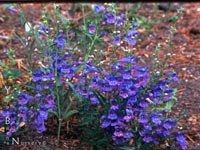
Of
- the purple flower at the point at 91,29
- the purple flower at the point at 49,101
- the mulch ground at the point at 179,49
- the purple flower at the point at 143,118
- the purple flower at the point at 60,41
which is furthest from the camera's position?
the mulch ground at the point at 179,49

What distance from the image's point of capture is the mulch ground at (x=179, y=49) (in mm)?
3193

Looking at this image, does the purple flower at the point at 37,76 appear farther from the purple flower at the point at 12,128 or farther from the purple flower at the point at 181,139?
the purple flower at the point at 181,139

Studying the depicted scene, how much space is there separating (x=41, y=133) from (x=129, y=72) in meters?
0.69

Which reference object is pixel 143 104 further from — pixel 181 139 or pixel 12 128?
pixel 12 128

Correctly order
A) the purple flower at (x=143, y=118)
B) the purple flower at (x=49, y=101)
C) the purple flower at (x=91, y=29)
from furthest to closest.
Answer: the purple flower at (x=91, y=29) → the purple flower at (x=49, y=101) → the purple flower at (x=143, y=118)

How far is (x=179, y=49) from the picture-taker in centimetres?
434

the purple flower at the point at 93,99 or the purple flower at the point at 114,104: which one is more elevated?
the purple flower at the point at 93,99

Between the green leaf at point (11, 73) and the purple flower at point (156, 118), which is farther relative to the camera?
the green leaf at point (11, 73)

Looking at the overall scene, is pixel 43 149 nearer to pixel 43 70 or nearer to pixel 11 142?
pixel 11 142

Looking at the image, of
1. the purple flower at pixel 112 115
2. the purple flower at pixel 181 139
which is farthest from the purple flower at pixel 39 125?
the purple flower at pixel 181 139

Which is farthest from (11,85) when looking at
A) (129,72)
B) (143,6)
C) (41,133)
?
(143,6)

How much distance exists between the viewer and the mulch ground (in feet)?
10.5

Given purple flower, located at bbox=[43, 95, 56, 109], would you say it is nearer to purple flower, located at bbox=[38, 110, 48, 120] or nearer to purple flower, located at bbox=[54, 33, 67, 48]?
purple flower, located at bbox=[38, 110, 48, 120]

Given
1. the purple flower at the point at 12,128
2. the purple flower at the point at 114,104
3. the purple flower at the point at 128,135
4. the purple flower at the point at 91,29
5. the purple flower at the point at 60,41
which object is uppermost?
the purple flower at the point at 91,29
